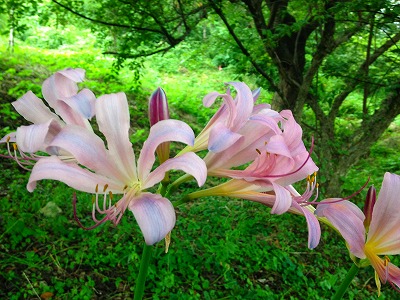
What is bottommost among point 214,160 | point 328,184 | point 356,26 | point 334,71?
point 328,184

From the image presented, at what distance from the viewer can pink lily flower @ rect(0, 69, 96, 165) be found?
2.04 ft

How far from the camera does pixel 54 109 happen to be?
0.76 metres

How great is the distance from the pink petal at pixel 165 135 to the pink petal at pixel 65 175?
0.09 m

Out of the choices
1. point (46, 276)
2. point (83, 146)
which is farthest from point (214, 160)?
point (46, 276)

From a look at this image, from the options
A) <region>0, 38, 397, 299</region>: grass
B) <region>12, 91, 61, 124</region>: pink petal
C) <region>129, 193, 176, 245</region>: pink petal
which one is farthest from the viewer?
<region>0, 38, 397, 299</region>: grass

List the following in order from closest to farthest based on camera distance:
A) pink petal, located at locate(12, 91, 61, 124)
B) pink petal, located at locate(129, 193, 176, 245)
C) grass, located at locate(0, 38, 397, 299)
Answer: pink petal, located at locate(129, 193, 176, 245)
pink petal, located at locate(12, 91, 61, 124)
grass, located at locate(0, 38, 397, 299)

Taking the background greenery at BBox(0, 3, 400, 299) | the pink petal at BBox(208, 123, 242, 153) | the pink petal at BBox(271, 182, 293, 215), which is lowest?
the background greenery at BBox(0, 3, 400, 299)

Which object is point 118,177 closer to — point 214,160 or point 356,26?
point 214,160

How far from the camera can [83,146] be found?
0.65 metres

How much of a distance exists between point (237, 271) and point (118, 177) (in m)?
2.04

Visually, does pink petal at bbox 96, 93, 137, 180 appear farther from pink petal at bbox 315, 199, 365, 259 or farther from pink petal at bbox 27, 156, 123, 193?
pink petal at bbox 315, 199, 365, 259

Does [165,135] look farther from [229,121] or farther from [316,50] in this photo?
[316,50]

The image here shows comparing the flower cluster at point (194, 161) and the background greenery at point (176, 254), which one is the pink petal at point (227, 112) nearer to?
the flower cluster at point (194, 161)

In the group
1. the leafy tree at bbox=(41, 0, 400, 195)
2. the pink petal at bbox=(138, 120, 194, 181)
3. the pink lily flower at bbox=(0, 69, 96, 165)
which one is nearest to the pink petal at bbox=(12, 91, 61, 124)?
the pink lily flower at bbox=(0, 69, 96, 165)
